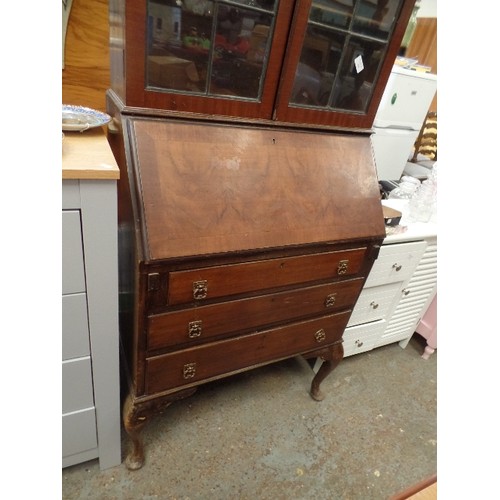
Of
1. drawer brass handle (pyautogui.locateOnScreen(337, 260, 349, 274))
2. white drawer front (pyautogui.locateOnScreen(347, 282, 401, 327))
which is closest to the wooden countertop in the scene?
drawer brass handle (pyautogui.locateOnScreen(337, 260, 349, 274))

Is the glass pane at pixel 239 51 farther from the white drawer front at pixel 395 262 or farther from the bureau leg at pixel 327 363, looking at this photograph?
the bureau leg at pixel 327 363

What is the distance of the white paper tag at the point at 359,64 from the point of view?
1074 mm

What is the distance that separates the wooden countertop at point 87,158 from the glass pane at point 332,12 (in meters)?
0.69

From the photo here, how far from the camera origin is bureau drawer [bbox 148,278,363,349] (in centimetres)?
97

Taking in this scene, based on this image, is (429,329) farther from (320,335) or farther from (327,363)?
(320,335)

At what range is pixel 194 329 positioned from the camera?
40.0 inches

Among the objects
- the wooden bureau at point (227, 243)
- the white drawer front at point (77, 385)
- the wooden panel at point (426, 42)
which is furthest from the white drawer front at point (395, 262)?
the wooden panel at point (426, 42)

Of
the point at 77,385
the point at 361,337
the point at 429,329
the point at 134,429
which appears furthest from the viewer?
the point at 429,329

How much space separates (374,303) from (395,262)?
0.84 ft

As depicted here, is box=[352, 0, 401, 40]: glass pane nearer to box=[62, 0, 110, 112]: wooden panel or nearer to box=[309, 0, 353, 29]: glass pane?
box=[309, 0, 353, 29]: glass pane

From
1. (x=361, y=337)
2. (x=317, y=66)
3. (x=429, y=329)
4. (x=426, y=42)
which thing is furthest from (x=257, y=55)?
(x=426, y=42)

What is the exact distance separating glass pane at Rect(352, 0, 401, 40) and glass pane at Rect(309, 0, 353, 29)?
1.2 inches
